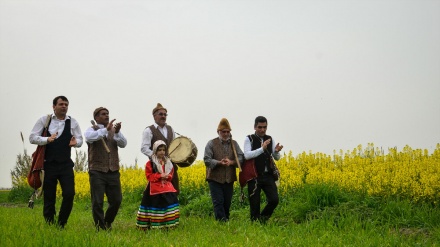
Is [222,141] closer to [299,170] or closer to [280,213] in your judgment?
[280,213]

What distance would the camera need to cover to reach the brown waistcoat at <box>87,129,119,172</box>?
812 centimetres

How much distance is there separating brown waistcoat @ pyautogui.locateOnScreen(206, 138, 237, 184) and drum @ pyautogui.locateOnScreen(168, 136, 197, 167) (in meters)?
0.55

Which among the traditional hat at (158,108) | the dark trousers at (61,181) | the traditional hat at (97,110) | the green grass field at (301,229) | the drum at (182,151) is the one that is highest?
the traditional hat at (158,108)

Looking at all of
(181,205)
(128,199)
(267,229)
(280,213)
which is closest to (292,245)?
(267,229)

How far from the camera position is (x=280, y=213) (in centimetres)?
981

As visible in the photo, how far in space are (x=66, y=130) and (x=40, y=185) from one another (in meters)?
0.92

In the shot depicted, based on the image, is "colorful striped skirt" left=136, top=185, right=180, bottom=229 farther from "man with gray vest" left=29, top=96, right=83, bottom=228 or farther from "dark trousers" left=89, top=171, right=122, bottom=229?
"man with gray vest" left=29, top=96, right=83, bottom=228

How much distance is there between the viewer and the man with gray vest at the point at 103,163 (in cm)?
807

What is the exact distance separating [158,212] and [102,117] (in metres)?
1.79

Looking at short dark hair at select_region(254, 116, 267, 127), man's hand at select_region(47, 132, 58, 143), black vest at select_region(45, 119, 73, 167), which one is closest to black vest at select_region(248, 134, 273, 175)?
short dark hair at select_region(254, 116, 267, 127)

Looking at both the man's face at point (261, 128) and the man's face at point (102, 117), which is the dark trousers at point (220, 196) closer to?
the man's face at point (261, 128)

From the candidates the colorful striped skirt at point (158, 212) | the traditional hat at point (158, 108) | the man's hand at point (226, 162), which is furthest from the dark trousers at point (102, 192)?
the man's hand at point (226, 162)

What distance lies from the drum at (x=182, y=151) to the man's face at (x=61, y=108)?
1796 mm

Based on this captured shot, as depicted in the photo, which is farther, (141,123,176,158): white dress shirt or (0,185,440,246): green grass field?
(141,123,176,158): white dress shirt
